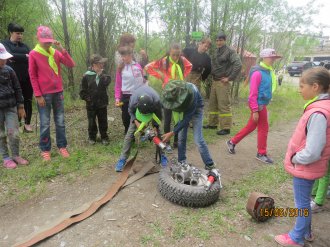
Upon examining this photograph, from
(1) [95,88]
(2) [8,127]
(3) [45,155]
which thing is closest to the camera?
(2) [8,127]

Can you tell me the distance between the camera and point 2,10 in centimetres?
695

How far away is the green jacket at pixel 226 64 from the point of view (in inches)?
246

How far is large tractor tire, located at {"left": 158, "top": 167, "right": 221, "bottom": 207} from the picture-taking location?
3.23 metres

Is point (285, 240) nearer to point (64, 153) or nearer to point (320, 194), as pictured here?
point (320, 194)

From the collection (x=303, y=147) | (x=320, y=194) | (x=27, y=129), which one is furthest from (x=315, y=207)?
(x=27, y=129)

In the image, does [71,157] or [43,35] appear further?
[71,157]

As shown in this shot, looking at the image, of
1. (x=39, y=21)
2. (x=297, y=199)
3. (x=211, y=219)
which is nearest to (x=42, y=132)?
(x=211, y=219)

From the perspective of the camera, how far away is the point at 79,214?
313 centimetres

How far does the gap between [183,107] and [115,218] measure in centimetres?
147

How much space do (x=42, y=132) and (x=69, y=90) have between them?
4068 mm

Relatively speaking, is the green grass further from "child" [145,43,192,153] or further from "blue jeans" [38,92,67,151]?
"child" [145,43,192,153]

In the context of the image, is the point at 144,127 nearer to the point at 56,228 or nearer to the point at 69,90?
the point at 56,228

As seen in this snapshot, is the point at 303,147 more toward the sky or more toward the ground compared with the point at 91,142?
more toward the sky
